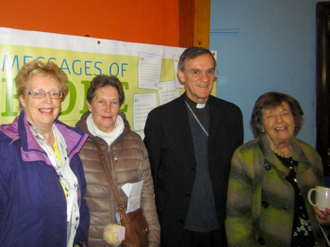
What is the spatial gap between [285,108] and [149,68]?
1.21 metres

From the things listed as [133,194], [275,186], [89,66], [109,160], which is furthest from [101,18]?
[275,186]

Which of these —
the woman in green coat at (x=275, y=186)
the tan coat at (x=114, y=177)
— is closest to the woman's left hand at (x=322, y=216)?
the woman in green coat at (x=275, y=186)

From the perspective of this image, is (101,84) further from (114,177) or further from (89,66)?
(114,177)

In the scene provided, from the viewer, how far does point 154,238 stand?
1.57 m

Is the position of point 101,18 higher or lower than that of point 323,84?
higher

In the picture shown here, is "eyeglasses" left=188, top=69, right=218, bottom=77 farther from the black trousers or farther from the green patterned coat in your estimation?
the black trousers

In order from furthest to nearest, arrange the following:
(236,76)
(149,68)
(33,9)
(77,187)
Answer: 1. (236,76)
2. (149,68)
3. (33,9)
4. (77,187)

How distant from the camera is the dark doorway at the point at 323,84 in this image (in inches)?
104

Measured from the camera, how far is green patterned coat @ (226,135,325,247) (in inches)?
57.8

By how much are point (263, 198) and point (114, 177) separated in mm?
976

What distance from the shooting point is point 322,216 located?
144 cm

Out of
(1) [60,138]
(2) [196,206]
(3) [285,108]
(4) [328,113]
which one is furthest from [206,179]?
(4) [328,113]

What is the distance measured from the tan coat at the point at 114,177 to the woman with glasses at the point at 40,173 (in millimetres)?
58

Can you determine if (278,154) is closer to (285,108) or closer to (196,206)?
(285,108)
